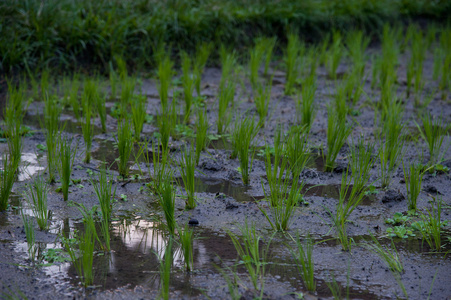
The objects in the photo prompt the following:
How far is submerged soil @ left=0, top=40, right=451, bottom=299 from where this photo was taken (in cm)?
194

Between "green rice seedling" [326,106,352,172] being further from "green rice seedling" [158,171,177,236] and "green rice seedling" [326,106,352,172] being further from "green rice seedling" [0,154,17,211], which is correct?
"green rice seedling" [0,154,17,211]

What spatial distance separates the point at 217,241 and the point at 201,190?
0.63 metres

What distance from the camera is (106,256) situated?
2.14m

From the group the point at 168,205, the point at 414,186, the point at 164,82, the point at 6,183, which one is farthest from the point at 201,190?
the point at 164,82

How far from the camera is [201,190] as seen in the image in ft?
9.54

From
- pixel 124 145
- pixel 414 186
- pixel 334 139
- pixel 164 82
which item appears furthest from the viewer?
pixel 164 82

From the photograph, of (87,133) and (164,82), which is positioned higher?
(164,82)

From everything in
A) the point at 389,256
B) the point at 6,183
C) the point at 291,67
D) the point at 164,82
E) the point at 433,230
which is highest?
the point at 291,67

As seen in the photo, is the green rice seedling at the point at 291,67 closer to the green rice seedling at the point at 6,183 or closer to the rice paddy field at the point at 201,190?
the rice paddy field at the point at 201,190

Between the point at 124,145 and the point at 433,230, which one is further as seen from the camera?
the point at 124,145

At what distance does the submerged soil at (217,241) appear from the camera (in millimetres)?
1942

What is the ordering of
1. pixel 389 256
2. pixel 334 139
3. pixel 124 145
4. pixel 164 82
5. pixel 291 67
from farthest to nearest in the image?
pixel 291 67
pixel 164 82
pixel 334 139
pixel 124 145
pixel 389 256

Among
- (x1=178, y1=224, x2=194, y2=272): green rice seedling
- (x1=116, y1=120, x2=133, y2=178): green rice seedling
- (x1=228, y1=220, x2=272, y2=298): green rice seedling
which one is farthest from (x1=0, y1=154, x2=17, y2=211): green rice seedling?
(x1=228, y1=220, x2=272, y2=298): green rice seedling

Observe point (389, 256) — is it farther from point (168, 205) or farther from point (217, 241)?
point (168, 205)
